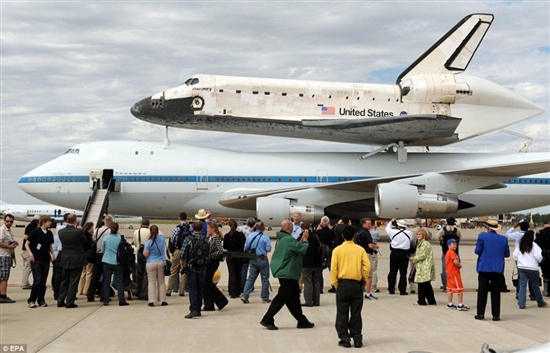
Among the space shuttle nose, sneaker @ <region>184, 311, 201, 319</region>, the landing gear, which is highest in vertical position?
the space shuttle nose

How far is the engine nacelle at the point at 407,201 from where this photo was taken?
22734 millimetres

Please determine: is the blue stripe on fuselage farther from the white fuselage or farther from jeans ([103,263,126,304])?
jeans ([103,263,126,304])

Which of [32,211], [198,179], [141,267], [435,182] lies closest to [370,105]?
[435,182]

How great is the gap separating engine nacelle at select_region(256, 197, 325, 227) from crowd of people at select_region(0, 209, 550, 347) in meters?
10.2

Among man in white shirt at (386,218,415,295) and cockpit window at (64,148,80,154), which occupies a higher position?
cockpit window at (64,148,80,154)

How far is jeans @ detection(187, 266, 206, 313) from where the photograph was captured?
1002 centimetres

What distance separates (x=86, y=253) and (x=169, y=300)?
1.65 m

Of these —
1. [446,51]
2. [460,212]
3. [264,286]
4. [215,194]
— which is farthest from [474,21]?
[264,286]

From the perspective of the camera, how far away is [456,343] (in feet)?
26.6

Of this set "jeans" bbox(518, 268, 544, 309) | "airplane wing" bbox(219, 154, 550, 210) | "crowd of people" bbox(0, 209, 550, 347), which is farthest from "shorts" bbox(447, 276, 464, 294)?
"airplane wing" bbox(219, 154, 550, 210)

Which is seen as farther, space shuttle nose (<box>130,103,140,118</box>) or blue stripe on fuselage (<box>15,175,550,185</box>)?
space shuttle nose (<box>130,103,140,118</box>)

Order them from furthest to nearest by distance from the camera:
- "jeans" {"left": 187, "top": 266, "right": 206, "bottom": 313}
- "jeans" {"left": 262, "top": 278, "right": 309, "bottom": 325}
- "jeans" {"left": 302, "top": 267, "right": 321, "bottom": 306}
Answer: "jeans" {"left": 302, "top": 267, "right": 321, "bottom": 306} < "jeans" {"left": 187, "top": 266, "right": 206, "bottom": 313} < "jeans" {"left": 262, "top": 278, "right": 309, "bottom": 325}

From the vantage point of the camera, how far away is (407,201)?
22812 mm

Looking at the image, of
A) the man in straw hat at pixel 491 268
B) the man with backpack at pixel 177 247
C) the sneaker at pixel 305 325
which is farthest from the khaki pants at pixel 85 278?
the man in straw hat at pixel 491 268
